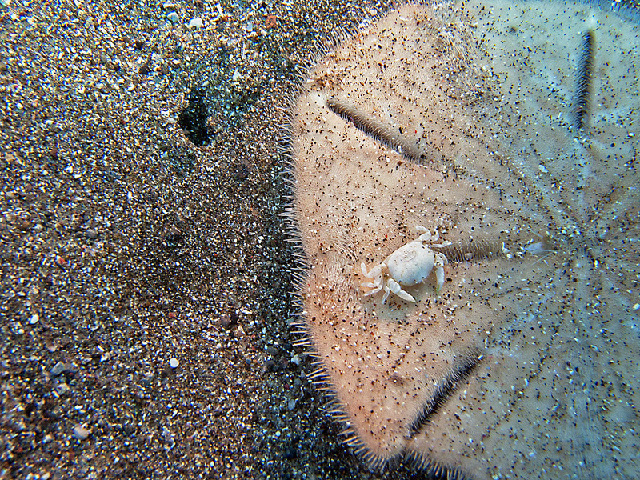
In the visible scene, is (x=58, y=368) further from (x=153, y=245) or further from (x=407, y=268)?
(x=407, y=268)

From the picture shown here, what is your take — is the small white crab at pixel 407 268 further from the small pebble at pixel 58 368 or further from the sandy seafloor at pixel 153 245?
the small pebble at pixel 58 368

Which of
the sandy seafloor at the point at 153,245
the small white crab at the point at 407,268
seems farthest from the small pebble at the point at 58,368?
the small white crab at the point at 407,268

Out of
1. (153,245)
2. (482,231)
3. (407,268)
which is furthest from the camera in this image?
(153,245)

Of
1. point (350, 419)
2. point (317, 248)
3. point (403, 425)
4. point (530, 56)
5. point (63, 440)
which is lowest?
point (63, 440)

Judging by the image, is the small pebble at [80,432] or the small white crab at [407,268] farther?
the small white crab at [407,268]

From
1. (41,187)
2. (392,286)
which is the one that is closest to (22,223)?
(41,187)

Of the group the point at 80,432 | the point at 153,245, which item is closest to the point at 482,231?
the point at 153,245

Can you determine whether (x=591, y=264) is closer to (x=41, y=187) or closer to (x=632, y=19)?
(x=632, y=19)
